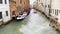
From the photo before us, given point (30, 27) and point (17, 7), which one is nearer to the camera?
point (30, 27)

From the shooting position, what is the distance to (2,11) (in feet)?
6.55

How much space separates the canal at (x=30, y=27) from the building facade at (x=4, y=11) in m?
0.12

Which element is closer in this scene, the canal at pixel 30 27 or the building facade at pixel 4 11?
the canal at pixel 30 27

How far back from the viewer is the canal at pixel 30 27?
1.86 m

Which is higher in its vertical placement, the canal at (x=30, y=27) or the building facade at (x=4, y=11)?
the building facade at (x=4, y=11)

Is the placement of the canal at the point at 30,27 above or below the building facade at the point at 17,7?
below

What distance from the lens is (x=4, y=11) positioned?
203 cm

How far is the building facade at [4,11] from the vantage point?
1973mm

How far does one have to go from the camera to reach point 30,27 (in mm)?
1986

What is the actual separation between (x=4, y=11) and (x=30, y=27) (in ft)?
1.78

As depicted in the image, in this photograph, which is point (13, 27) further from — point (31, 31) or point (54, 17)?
point (54, 17)

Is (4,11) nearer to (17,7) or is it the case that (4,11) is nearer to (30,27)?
(17,7)

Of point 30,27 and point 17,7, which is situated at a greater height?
point 17,7

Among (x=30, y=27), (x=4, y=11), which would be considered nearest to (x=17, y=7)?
(x=4, y=11)
